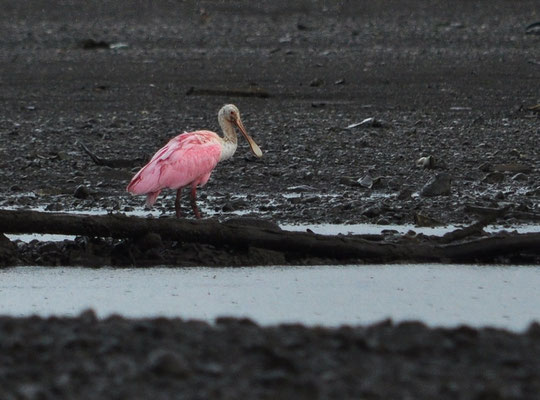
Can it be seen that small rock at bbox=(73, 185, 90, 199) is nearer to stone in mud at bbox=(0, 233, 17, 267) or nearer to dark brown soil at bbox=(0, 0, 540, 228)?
dark brown soil at bbox=(0, 0, 540, 228)

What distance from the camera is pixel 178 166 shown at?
28.2 feet

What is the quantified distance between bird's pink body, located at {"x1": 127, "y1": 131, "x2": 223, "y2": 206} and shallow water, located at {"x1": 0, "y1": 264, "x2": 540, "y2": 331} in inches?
50.3

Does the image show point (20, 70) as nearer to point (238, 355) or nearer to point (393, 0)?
point (393, 0)

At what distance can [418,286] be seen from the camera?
6.76 m

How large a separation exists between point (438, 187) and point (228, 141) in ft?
5.05

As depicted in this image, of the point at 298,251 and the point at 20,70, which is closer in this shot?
the point at 298,251

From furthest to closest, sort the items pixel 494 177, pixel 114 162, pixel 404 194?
pixel 114 162 → pixel 494 177 → pixel 404 194

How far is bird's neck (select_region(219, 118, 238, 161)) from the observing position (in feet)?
30.8

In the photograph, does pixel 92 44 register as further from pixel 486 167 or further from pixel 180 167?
pixel 180 167

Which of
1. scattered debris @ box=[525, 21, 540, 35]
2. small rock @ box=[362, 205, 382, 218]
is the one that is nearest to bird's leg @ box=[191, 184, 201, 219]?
small rock @ box=[362, 205, 382, 218]

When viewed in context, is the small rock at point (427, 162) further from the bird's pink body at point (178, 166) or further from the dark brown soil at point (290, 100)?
the bird's pink body at point (178, 166)

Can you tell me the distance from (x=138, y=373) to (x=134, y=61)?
15768 millimetres

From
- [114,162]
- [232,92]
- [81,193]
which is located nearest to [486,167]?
[114,162]

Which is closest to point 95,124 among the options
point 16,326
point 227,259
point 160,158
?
point 160,158
